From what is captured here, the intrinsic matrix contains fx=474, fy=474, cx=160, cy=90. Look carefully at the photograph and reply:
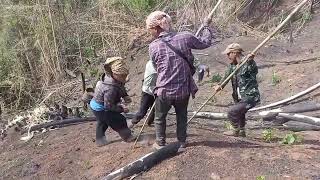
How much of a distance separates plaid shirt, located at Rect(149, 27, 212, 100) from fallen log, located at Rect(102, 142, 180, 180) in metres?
0.56

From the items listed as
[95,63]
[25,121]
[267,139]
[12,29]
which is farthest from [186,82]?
[12,29]

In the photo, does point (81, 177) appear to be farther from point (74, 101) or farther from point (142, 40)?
point (142, 40)

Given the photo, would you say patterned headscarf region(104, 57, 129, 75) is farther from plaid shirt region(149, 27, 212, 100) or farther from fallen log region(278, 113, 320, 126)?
fallen log region(278, 113, 320, 126)

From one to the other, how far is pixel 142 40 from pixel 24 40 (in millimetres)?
A: 3197

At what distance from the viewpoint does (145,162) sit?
482 centimetres

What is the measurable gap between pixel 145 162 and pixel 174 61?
107 centimetres

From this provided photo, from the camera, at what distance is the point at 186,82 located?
16.3ft

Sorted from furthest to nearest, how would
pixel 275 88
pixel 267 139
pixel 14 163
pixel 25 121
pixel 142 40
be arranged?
pixel 142 40, pixel 275 88, pixel 25 121, pixel 14 163, pixel 267 139

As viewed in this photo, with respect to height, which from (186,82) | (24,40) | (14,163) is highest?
(24,40)

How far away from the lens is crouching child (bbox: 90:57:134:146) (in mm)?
5512

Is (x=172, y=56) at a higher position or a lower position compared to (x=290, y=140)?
higher

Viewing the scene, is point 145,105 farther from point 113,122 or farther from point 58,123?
point 58,123

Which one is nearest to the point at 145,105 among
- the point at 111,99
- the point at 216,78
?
the point at 111,99

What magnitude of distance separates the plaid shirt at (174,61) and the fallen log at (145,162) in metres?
0.56
